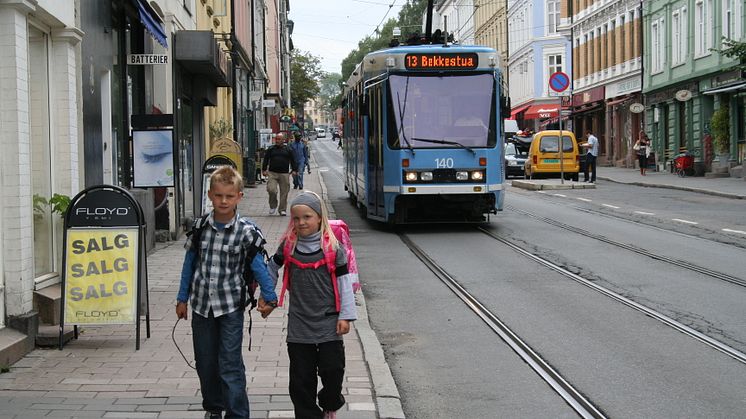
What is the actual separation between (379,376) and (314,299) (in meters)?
1.61

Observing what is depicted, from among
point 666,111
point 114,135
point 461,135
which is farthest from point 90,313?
point 666,111

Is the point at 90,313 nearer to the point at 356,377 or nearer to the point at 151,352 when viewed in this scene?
the point at 151,352

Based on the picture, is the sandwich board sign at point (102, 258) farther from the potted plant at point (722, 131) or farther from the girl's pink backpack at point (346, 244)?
the potted plant at point (722, 131)

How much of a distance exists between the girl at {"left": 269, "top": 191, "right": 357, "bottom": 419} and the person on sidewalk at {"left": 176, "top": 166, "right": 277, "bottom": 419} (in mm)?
207

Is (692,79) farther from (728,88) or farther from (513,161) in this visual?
(513,161)

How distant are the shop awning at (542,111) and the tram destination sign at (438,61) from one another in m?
52.1

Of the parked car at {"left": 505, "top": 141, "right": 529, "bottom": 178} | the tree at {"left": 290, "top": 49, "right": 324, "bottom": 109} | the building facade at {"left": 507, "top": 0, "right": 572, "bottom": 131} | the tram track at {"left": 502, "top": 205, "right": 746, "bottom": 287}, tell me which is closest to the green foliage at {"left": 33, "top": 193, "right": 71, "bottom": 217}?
the tram track at {"left": 502, "top": 205, "right": 746, "bottom": 287}

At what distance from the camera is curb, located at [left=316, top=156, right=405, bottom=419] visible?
6258 mm

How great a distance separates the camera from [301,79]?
99500 millimetres

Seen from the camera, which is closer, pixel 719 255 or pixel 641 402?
pixel 641 402

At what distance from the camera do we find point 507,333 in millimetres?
9070

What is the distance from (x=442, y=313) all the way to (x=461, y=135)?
7788mm

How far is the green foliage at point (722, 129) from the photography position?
36.4 meters

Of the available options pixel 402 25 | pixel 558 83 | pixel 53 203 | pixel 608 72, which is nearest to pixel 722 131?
pixel 558 83
